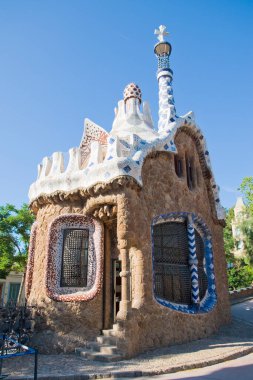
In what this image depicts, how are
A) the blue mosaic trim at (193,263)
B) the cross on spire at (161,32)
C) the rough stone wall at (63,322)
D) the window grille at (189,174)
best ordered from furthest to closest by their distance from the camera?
the cross on spire at (161,32), the window grille at (189,174), the blue mosaic trim at (193,263), the rough stone wall at (63,322)

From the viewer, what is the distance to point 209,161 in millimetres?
10609

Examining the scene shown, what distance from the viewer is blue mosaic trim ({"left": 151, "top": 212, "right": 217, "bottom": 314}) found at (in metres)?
7.67

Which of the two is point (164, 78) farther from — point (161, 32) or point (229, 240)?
point (229, 240)

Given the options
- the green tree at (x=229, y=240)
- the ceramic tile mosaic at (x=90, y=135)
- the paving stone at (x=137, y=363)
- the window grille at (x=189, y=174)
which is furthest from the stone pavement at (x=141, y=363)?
the green tree at (x=229, y=240)

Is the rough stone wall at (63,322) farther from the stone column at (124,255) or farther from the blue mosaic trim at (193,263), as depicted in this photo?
the blue mosaic trim at (193,263)

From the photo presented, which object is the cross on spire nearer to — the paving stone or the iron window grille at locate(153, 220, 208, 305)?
the iron window grille at locate(153, 220, 208, 305)

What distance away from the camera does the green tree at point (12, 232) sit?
1645 cm

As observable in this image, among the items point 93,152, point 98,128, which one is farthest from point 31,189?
point 98,128

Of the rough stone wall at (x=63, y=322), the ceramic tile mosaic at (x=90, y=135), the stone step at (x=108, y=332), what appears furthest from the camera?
the ceramic tile mosaic at (x=90, y=135)

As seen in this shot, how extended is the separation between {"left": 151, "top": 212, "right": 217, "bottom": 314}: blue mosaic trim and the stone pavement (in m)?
0.85

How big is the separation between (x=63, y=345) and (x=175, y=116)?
23.2ft

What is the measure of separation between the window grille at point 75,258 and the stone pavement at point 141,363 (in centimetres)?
161

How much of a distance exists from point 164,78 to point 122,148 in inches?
218

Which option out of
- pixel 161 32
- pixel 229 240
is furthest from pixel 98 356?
pixel 229 240
